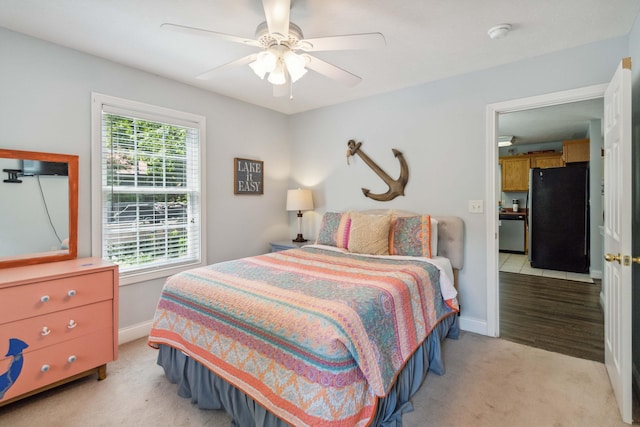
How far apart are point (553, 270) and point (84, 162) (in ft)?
21.3

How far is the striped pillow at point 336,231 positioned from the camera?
121 inches

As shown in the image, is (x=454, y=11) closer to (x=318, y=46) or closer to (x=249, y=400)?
(x=318, y=46)

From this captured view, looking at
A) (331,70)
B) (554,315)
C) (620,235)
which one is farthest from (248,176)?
(554,315)

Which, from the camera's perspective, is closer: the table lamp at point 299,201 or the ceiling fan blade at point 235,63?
the ceiling fan blade at point 235,63

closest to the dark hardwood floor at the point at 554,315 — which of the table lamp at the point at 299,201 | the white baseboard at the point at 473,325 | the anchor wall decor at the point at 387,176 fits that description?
the white baseboard at the point at 473,325

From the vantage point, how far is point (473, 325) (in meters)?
2.91

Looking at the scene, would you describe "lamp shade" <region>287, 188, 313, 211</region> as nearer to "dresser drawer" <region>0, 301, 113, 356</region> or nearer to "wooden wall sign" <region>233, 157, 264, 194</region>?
"wooden wall sign" <region>233, 157, 264, 194</region>

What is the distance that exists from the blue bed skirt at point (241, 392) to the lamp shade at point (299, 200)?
7.02ft

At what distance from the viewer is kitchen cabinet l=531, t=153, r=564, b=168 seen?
6008 mm

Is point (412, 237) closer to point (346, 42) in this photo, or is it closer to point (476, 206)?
point (476, 206)

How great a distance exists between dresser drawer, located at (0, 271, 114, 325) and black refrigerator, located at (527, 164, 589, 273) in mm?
6063

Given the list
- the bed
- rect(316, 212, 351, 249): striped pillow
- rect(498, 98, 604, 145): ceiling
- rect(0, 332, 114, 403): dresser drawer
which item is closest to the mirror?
rect(0, 332, 114, 403): dresser drawer

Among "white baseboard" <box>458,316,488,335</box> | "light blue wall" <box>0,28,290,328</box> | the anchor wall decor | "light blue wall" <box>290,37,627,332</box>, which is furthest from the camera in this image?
the anchor wall decor

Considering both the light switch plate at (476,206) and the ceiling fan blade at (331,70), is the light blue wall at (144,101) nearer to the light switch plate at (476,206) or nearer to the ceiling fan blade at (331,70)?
the ceiling fan blade at (331,70)
